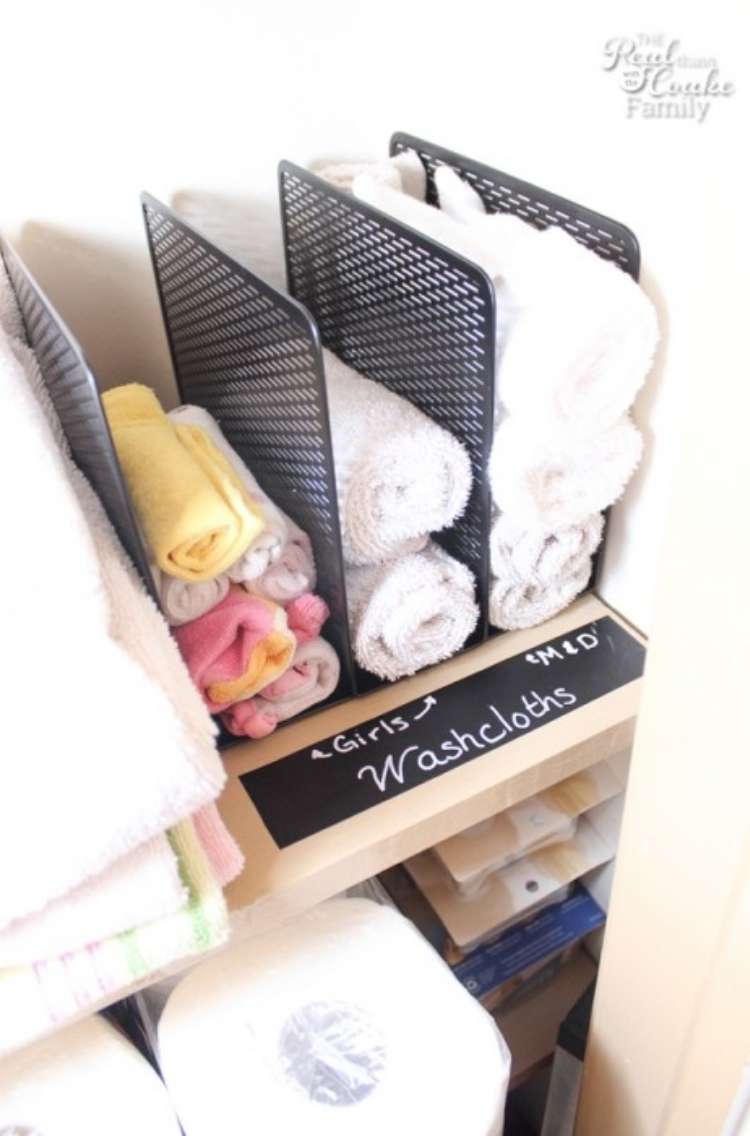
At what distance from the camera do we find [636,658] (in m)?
0.67

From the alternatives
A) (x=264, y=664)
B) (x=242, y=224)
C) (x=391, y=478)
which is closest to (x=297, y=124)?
(x=242, y=224)

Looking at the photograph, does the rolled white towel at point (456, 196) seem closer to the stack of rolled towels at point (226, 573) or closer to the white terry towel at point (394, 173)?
the white terry towel at point (394, 173)

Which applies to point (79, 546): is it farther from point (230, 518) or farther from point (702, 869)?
point (702, 869)

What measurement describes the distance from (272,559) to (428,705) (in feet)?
0.59

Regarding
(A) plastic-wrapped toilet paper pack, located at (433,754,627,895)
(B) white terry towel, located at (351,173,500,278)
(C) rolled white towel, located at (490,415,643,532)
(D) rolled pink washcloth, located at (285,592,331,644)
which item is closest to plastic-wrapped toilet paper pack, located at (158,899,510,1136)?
(A) plastic-wrapped toilet paper pack, located at (433,754,627,895)

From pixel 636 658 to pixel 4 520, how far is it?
18.6 inches

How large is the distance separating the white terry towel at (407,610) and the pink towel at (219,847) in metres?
0.16

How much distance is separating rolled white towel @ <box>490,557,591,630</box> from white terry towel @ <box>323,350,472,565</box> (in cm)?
9

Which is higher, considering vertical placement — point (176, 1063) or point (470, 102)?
point (470, 102)

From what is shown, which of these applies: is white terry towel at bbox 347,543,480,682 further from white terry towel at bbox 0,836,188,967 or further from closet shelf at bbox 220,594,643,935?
white terry towel at bbox 0,836,188,967

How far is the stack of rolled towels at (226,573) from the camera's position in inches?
20.6

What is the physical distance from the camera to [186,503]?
Answer: 0.52 meters

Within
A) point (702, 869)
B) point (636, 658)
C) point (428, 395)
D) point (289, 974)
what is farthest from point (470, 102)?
point (289, 974)

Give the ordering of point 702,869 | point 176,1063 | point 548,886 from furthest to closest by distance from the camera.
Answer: point 548,886
point 176,1063
point 702,869
